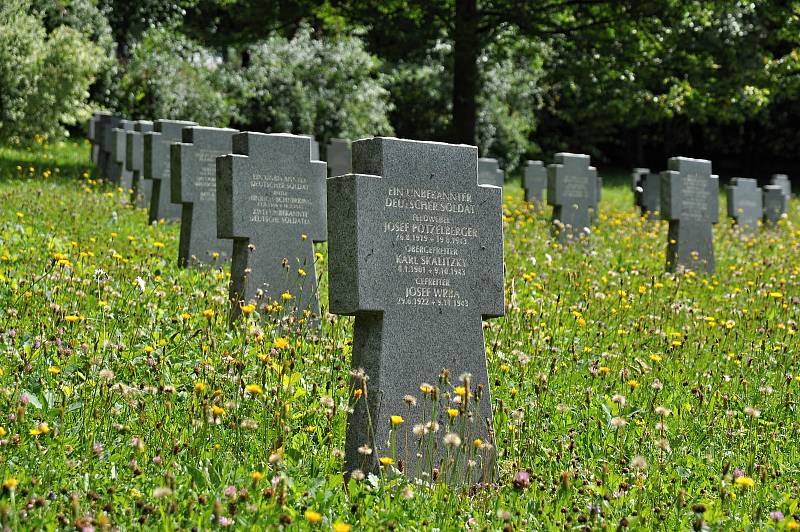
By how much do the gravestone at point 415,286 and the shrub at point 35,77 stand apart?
18532 mm

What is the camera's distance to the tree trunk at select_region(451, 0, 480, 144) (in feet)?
73.6

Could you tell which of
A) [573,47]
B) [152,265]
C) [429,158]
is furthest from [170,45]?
[429,158]

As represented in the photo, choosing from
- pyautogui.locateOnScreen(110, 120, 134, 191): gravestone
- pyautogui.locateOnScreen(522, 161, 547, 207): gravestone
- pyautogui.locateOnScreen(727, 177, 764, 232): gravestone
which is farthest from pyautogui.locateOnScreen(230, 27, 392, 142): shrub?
pyautogui.locateOnScreen(727, 177, 764, 232): gravestone

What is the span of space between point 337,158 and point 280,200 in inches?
481

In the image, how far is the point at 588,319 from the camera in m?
8.53

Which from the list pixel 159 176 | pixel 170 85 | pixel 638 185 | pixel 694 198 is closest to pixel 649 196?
pixel 638 185

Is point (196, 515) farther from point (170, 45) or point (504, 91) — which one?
point (504, 91)

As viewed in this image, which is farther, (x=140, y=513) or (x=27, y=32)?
(x=27, y=32)

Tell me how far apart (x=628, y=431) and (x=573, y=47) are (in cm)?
1958

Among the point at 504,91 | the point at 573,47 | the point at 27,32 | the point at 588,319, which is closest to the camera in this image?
the point at 588,319

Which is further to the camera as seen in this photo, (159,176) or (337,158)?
(337,158)

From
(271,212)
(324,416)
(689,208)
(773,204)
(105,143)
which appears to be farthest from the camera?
(773,204)

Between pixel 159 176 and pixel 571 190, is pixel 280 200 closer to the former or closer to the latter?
pixel 159 176

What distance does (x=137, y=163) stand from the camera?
666 inches
